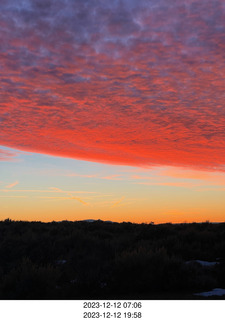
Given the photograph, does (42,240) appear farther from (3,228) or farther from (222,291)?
(222,291)

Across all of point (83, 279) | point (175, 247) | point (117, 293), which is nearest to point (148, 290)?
point (117, 293)

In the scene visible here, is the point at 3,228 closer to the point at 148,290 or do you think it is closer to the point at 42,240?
the point at 42,240

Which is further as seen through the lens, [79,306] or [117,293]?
[117,293]

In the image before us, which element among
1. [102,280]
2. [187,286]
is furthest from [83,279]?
[187,286]

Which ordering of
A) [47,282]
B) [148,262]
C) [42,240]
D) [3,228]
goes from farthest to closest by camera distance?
[3,228]
[42,240]
[148,262]
[47,282]

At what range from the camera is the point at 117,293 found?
354 inches

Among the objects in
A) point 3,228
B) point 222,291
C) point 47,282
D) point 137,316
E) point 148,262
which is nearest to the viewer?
point 137,316

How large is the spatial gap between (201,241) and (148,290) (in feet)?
27.7

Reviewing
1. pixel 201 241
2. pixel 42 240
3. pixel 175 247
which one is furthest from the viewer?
pixel 42 240

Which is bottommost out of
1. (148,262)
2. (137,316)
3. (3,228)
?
(137,316)

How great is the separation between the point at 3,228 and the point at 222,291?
21.1 meters

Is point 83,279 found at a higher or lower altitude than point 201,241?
lower

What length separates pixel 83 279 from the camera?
9.52m

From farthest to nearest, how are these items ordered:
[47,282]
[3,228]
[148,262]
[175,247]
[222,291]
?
[3,228]
[175,247]
[148,262]
[47,282]
[222,291]
